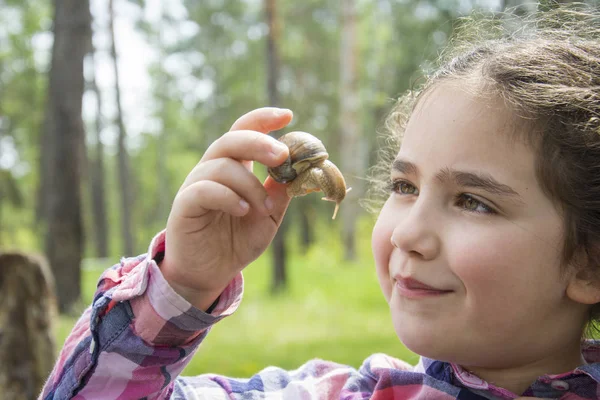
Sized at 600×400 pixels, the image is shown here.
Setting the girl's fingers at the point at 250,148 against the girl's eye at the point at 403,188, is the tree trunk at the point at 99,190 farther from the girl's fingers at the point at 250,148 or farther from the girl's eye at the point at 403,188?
the girl's eye at the point at 403,188

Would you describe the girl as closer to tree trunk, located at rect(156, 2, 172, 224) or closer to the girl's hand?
the girl's hand

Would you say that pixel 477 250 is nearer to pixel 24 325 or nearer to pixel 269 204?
pixel 269 204

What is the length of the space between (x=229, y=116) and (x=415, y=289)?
966 inches

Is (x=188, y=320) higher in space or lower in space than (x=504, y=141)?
lower

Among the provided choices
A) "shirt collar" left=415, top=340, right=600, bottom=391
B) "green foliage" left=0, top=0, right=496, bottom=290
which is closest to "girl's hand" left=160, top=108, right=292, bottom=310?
"shirt collar" left=415, top=340, right=600, bottom=391

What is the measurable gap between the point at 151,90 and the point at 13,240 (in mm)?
12232

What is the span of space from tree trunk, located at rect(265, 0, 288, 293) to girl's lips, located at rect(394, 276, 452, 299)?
8.36m

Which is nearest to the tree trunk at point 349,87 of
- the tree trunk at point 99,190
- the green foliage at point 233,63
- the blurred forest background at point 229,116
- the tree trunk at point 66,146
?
the blurred forest background at point 229,116

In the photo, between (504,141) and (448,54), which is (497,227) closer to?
(504,141)

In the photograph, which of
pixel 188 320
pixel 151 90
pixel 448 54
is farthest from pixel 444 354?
pixel 151 90

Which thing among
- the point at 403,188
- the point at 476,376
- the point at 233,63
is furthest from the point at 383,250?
the point at 233,63

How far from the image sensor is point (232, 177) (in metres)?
1.55

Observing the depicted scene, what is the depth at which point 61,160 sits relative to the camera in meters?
8.81

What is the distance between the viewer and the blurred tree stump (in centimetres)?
344
